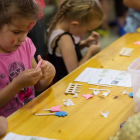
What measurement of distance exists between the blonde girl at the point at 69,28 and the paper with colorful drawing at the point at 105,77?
327 millimetres

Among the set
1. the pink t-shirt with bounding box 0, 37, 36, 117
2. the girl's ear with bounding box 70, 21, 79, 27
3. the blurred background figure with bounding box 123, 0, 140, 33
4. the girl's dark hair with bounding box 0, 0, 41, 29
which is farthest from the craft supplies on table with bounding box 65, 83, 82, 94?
the blurred background figure with bounding box 123, 0, 140, 33

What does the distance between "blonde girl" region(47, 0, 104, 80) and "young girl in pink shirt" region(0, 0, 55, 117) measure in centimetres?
39

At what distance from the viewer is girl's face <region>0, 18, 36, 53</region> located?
838mm

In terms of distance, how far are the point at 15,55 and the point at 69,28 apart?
606mm

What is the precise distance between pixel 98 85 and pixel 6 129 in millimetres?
436

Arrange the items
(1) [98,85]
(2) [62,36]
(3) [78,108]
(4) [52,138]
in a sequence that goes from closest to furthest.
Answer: (4) [52,138] < (3) [78,108] < (1) [98,85] < (2) [62,36]

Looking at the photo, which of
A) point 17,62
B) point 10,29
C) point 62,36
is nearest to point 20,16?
point 10,29

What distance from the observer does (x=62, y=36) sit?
143cm

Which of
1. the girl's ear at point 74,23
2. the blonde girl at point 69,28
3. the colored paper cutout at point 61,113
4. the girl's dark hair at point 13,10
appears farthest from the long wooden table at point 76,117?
the girl's ear at point 74,23

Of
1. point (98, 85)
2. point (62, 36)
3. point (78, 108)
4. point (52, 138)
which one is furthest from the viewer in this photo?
point (62, 36)

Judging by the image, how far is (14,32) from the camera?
33.8 inches

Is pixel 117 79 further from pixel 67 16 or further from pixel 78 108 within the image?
pixel 67 16

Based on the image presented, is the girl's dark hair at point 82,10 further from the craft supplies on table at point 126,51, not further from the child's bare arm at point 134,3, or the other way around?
the child's bare arm at point 134,3

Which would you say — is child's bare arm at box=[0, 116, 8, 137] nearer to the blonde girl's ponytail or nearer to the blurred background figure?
the blonde girl's ponytail
